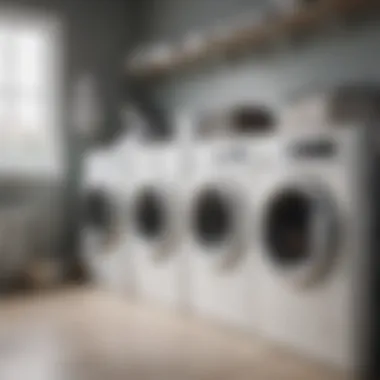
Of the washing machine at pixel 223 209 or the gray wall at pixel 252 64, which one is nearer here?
the washing machine at pixel 223 209

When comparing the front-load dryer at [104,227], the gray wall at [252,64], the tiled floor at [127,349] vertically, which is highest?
the gray wall at [252,64]

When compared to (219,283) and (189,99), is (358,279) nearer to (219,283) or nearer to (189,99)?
(219,283)

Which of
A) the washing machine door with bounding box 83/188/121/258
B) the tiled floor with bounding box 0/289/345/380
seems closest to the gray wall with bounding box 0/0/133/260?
the washing machine door with bounding box 83/188/121/258

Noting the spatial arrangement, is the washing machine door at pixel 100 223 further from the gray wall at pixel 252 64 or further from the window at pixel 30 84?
the gray wall at pixel 252 64

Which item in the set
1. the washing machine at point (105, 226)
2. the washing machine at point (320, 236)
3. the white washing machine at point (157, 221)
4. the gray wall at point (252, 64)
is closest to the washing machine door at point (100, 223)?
the washing machine at point (105, 226)

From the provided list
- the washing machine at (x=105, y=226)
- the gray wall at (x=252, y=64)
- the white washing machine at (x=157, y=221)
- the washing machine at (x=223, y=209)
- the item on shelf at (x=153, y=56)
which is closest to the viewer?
the washing machine at (x=223, y=209)

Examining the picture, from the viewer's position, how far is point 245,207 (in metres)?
2.64

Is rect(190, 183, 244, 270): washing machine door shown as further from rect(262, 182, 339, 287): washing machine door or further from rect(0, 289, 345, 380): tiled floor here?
rect(0, 289, 345, 380): tiled floor

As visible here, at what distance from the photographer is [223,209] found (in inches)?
110

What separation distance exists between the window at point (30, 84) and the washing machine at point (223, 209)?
1.40 m

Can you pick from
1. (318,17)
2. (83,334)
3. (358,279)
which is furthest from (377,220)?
(83,334)

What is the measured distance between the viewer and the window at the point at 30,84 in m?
4.17

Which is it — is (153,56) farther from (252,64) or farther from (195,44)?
(252,64)

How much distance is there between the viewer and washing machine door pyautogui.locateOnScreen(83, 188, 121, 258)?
3666 mm
